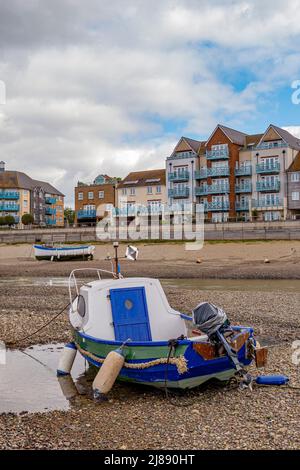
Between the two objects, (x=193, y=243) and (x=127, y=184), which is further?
(x=127, y=184)

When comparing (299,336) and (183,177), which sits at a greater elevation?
(183,177)

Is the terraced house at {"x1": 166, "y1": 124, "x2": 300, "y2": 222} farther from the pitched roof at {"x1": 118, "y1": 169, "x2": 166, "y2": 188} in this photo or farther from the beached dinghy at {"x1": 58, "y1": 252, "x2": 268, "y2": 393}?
the beached dinghy at {"x1": 58, "y1": 252, "x2": 268, "y2": 393}

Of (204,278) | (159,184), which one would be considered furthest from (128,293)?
(159,184)

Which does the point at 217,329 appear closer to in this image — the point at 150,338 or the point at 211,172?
the point at 150,338

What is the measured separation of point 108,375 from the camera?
9.53 meters

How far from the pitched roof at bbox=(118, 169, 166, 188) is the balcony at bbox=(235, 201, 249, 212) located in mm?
14567

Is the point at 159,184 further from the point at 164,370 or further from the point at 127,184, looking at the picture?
the point at 164,370

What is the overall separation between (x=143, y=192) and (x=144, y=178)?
3449 mm

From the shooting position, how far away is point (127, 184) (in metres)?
85.6

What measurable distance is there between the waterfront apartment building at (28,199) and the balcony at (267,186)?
5128 cm

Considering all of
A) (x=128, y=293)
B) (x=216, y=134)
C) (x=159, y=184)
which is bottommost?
(x=128, y=293)

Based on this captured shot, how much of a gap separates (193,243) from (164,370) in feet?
150

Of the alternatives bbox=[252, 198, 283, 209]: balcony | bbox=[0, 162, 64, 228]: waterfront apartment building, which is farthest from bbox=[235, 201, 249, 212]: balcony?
bbox=[0, 162, 64, 228]: waterfront apartment building

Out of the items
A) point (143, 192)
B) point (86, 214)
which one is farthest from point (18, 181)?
point (143, 192)
